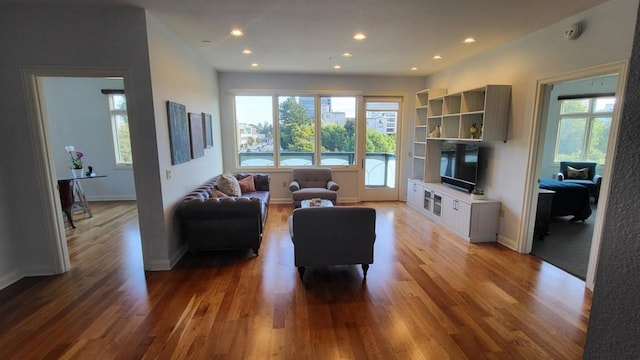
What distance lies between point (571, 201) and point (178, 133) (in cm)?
626

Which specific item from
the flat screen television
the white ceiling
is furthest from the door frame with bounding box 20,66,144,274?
the flat screen television

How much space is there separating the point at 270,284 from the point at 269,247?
3.36 feet

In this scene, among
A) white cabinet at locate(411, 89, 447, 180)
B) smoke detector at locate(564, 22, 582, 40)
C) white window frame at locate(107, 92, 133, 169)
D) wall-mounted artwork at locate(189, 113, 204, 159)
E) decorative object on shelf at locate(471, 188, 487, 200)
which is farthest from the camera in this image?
white window frame at locate(107, 92, 133, 169)

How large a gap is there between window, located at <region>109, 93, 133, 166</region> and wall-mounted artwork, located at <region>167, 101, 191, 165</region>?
333 centimetres

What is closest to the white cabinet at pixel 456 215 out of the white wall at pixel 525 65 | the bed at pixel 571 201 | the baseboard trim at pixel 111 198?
the white wall at pixel 525 65

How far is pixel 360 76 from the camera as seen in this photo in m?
6.42

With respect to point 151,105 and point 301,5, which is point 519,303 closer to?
point 301,5

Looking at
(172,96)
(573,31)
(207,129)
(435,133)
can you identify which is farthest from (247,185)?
(573,31)

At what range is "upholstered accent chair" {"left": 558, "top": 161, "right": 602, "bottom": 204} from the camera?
620cm

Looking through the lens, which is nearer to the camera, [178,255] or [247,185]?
[178,255]

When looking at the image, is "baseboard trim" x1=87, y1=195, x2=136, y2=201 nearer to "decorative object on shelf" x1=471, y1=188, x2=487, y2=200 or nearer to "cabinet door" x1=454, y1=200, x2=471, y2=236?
"cabinet door" x1=454, y1=200, x2=471, y2=236

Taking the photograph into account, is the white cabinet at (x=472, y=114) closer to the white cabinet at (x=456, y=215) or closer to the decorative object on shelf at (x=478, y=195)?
the decorative object on shelf at (x=478, y=195)

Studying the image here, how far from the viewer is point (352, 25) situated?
132 inches

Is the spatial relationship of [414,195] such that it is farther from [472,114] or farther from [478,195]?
[472,114]
